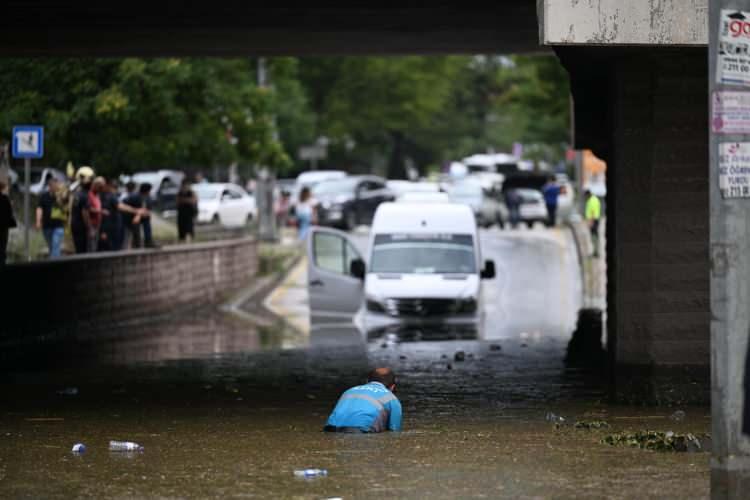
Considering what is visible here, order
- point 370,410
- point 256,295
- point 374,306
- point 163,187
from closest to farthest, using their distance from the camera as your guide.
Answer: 1. point 370,410
2. point 374,306
3. point 256,295
4. point 163,187

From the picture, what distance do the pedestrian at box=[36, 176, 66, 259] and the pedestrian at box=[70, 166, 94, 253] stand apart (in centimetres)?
26

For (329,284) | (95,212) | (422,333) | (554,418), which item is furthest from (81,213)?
(554,418)

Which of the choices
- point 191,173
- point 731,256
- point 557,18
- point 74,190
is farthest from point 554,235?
point 731,256

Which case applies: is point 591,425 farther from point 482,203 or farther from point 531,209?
point 531,209

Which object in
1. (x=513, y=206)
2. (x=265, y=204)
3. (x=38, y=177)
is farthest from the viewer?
(x=513, y=206)

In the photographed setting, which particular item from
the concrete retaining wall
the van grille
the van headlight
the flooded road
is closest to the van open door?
the van grille

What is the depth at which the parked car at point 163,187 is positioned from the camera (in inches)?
2019

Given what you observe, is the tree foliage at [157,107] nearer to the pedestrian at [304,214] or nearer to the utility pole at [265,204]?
the utility pole at [265,204]

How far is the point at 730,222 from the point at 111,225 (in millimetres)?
23336

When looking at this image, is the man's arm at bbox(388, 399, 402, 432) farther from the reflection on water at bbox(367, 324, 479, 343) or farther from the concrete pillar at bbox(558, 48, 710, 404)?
the reflection on water at bbox(367, 324, 479, 343)

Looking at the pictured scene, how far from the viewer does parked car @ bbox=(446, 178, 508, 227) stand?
58.2 metres

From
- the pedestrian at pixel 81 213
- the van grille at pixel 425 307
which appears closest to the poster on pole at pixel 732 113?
the van grille at pixel 425 307

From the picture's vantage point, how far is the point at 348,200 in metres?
55.0

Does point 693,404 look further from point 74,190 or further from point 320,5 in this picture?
point 74,190
